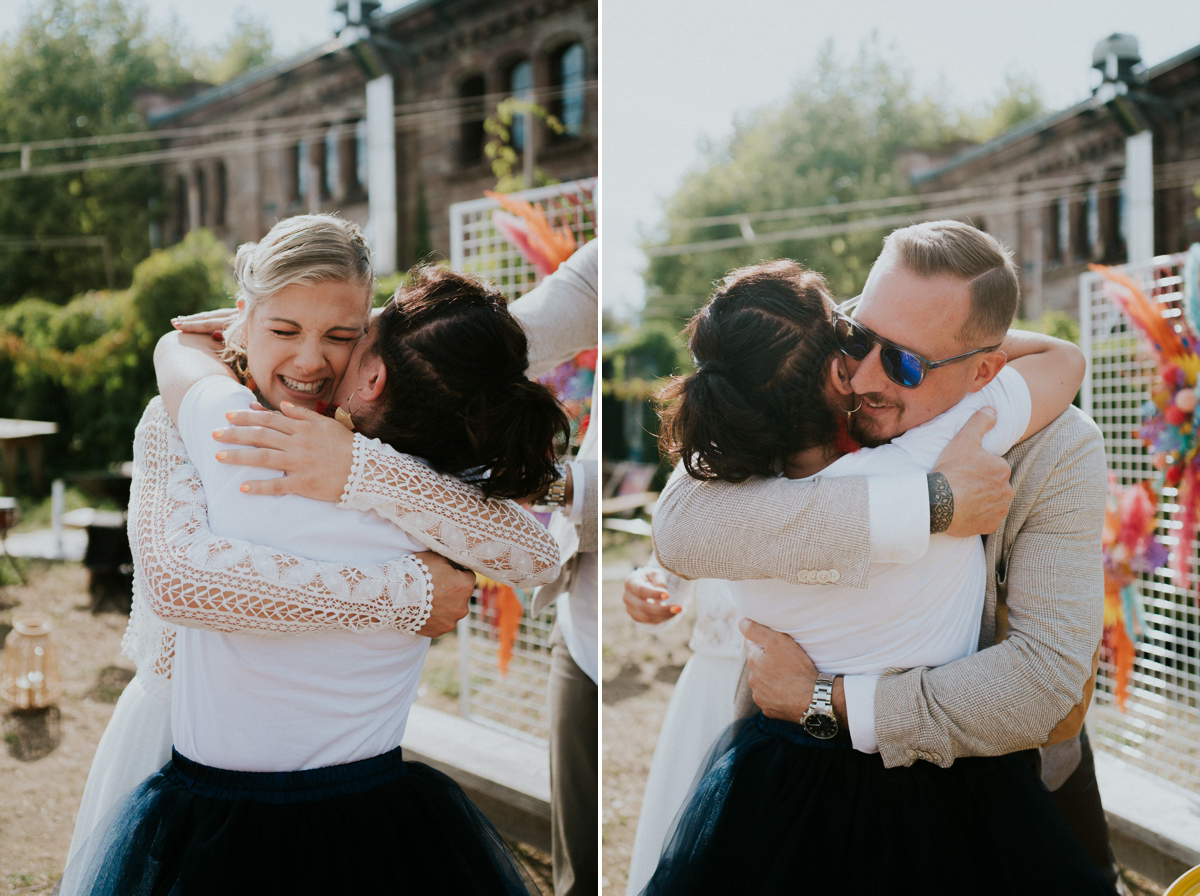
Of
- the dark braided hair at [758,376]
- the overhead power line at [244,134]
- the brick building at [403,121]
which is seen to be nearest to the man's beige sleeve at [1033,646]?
the dark braided hair at [758,376]

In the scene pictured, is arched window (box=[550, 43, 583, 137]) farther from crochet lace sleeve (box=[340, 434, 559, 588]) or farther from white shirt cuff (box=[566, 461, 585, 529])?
crochet lace sleeve (box=[340, 434, 559, 588])

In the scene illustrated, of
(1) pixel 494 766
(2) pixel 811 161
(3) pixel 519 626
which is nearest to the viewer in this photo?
(1) pixel 494 766

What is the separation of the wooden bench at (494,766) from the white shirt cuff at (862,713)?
4.30ft

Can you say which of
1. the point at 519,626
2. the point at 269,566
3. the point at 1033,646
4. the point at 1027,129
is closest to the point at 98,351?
the point at 519,626

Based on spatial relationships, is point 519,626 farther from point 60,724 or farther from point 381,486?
point 381,486

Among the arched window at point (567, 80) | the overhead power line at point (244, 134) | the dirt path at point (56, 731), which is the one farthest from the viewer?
the arched window at point (567, 80)

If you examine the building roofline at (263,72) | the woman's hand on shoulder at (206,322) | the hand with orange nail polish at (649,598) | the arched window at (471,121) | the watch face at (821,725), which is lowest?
the watch face at (821,725)

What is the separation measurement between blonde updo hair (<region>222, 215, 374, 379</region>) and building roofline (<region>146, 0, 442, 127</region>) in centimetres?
315

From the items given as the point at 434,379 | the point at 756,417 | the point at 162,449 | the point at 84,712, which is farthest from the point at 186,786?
the point at 84,712

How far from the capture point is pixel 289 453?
3.44 ft

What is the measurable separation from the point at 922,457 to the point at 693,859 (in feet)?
2.18

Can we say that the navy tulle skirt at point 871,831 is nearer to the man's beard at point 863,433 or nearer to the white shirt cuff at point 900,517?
the white shirt cuff at point 900,517

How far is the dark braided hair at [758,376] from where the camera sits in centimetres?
118

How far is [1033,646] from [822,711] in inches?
11.5
